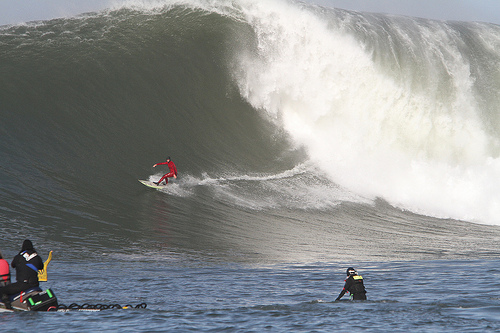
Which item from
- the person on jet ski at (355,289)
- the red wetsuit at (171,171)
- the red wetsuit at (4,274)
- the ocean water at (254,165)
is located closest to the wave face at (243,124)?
the ocean water at (254,165)

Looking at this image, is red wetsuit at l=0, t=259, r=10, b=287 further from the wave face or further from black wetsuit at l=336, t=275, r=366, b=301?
black wetsuit at l=336, t=275, r=366, b=301

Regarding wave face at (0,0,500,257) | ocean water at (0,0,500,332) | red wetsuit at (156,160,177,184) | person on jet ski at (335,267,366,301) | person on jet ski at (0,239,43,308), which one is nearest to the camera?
person on jet ski at (0,239,43,308)

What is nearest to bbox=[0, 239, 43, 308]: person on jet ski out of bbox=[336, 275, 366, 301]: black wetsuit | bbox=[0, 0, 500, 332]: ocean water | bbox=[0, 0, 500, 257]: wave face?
bbox=[0, 0, 500, 332]: ocean water

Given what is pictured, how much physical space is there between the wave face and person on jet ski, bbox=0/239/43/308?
3131 millimetres

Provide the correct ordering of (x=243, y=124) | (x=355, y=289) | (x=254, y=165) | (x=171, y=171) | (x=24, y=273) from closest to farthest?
(x=24, y=273) < (x=355, y=289) < (x=171, y=171) < (x=254, y=165) < (x=243, y=124)

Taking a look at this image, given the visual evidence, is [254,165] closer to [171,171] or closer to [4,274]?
[171,171]

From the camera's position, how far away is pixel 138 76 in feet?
61.5

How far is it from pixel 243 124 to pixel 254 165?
7.07ft

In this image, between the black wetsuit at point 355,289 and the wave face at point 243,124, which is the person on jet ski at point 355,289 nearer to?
the black wetsuit at point 355,289

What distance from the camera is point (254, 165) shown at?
1739 centimetres

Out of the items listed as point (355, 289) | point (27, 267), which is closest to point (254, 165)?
point (355, 289)

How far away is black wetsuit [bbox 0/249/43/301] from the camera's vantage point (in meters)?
7.02

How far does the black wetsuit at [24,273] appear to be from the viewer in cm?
702

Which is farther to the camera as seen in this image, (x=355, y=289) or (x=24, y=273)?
(x=355, y=289)
